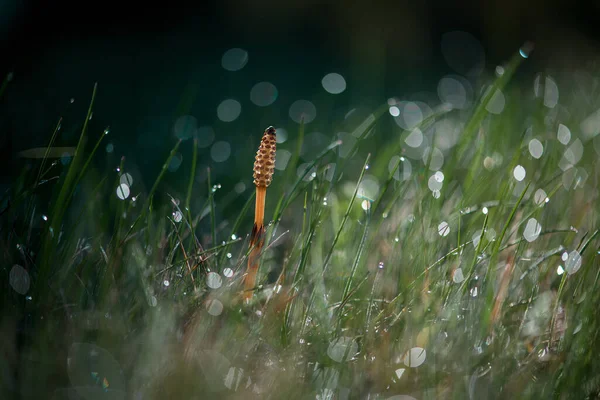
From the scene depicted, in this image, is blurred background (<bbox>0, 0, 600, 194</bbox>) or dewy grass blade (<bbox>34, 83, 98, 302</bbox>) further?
blurred background (<bbox>0, 0, 600, 194</bbox>)

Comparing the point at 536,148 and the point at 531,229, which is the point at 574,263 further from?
the point at 536,148

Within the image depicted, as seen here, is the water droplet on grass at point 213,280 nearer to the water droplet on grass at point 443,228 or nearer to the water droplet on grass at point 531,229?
the water droplet on grass at point 443,228

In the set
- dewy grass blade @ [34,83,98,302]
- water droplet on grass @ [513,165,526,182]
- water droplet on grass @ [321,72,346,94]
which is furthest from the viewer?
water droplet on grass @ [321,72,346,94]

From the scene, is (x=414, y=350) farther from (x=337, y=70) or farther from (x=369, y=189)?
(x=337, y=70)

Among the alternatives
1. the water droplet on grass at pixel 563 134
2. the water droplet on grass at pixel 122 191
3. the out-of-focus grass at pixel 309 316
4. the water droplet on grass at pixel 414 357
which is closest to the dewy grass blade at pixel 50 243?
the out-of-focus grass at pixel 309 316

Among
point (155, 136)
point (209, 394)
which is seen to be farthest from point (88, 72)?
point (209, 394)

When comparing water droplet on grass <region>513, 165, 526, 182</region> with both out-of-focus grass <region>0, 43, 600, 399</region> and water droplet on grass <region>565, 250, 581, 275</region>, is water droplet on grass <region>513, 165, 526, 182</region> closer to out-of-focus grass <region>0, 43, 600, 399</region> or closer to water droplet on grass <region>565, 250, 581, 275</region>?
out-of-focus grass <region>0, 43, 600, 399</region>

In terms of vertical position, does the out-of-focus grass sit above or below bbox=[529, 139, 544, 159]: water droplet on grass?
below

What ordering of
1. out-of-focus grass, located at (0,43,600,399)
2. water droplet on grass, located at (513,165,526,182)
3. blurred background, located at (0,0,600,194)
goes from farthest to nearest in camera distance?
1. blurred background, located at (0,0,600,194)
2. water droplet on grass, located at (513,165,526,182)
3. out-of-focus grass, located at (0,43,600,399)

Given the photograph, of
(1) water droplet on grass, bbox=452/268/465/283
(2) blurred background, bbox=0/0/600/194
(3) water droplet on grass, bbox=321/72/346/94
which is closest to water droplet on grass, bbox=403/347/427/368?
(1) water droplet on grass, bbox=452/268/465/283
